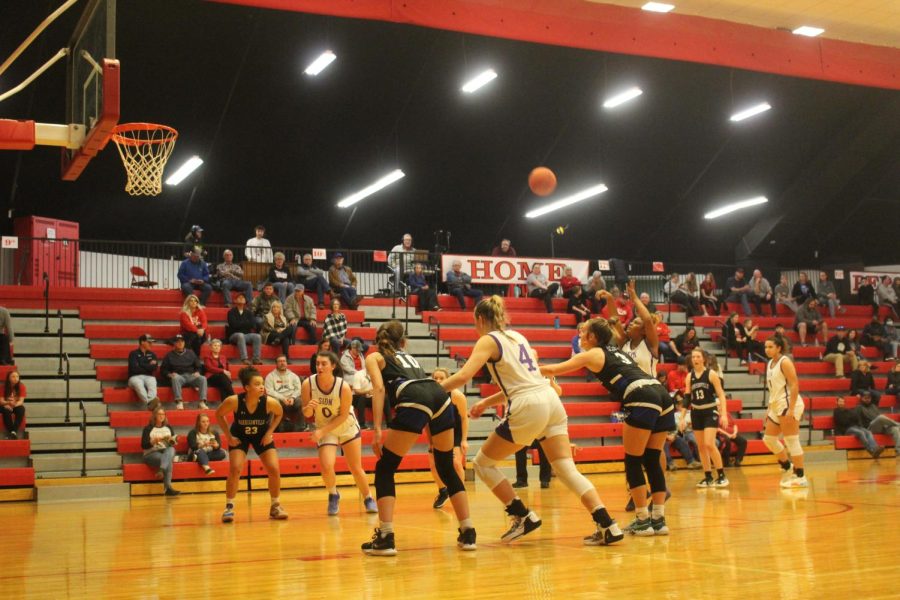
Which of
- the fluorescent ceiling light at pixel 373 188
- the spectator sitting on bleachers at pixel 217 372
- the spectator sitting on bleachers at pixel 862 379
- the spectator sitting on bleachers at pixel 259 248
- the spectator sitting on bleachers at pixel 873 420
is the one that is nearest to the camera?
the spectator sitting on bleachers at pixel 217 372

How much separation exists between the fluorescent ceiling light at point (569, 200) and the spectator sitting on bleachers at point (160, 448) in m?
17.8

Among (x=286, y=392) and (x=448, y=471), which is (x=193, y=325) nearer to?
(x=286, y=392)

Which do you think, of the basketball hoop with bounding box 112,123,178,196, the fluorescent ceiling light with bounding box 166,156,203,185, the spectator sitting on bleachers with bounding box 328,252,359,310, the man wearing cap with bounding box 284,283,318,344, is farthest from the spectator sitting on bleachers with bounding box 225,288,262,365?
the fluorescent ceiling light with bounding box 166,156,203,185

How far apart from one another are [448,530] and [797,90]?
22792 millimetres

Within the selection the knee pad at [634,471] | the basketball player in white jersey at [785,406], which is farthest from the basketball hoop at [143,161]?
the basketball player in white jersey at [785,406]

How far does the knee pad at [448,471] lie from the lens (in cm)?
717

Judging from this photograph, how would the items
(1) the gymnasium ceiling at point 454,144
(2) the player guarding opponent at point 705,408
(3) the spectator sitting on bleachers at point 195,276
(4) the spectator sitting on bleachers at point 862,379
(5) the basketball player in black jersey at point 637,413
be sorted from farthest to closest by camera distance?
1. (1) the gymnasium ceiling at point 454,144
2. (4) the spectator sitting on bleachers at point 862,379
3. (3) the spectator sitting on bleachers at point 195,276
4. (2) the player guarding opponent at point 705,408
5. (5) the basketball player in black jersey at point 637,413

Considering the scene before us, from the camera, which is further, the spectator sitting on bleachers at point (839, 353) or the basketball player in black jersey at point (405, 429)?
Result: the spectator sitting on bleachers at point (839, 353)

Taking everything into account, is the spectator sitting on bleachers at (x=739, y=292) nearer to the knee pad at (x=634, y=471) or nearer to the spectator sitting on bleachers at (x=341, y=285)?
the spectator sitting on bleachers at (x=341, y=285)

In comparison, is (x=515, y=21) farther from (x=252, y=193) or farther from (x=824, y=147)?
(x=824, y=147)

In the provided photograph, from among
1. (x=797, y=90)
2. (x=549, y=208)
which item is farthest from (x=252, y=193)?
(x=797, y=90)

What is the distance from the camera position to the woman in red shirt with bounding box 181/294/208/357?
1694cm

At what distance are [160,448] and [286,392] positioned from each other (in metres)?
2.31

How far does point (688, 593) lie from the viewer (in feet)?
16.6
